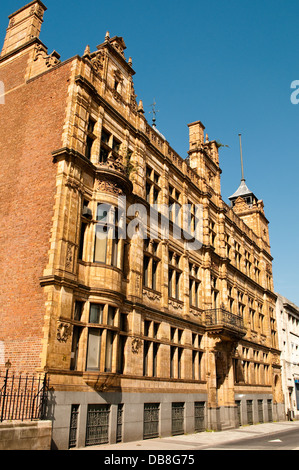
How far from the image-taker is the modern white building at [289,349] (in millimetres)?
48562

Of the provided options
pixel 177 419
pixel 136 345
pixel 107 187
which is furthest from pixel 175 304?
pixel 107 187

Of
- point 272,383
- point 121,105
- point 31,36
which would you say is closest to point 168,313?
point 121,105

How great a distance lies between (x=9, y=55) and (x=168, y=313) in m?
18.6

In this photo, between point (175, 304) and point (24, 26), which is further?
point (175, 304)

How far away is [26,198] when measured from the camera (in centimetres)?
1988

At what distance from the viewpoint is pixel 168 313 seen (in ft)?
80.8

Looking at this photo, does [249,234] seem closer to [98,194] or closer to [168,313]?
[168,313]

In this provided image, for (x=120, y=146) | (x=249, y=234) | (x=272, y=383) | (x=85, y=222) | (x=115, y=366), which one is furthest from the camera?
(x=249, y=234)

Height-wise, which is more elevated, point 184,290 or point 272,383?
point 184,290

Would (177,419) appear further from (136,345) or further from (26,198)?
(26,198)

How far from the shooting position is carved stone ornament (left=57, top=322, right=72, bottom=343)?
16.3 metres

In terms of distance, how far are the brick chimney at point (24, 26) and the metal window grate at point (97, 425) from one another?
20796 millimetres

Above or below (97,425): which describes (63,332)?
above

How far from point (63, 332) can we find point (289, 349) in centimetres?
4283
